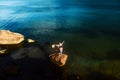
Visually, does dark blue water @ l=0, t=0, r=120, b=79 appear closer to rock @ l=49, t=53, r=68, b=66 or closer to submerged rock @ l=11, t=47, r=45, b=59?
rock @ l=49, t=53, r=68, b=66

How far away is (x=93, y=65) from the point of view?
1138 inches

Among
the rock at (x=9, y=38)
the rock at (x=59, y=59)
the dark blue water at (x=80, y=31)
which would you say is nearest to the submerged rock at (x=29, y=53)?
the rock at (x=59, y=59)

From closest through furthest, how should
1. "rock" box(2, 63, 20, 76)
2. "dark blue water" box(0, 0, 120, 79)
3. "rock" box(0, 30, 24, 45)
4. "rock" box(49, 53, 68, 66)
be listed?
"rock" box(2, 63, 20, 76)
"rock" box(49, 53, 68, 66)
"dark blue water" box(0, 0, 120, 79)
"rock" box(0, 30, 24, 45)

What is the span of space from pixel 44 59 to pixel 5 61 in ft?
24.5

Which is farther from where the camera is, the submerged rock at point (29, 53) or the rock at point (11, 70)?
the submerged rock at point (29, 53)

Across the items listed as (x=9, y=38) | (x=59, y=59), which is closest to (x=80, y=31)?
(x=59, y=59)

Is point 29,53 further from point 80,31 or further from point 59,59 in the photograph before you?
point 80,31

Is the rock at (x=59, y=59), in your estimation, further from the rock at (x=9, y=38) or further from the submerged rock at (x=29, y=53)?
the rock at (x=9, y=38)

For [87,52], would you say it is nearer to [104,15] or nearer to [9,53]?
[9,53]

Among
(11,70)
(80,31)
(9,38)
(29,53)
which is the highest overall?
(9,38)

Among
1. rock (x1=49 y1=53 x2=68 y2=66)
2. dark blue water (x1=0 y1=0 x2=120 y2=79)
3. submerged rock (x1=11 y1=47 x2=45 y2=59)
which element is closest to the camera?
rock (x1=49 y1=53 x2=68 y2=66)

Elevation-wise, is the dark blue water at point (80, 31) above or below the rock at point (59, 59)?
below

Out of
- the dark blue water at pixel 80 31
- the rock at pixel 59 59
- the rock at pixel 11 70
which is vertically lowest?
the dark blue water at pixel 80 31

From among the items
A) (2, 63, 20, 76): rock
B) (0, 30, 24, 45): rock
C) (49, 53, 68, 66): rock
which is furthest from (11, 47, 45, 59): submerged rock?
(2, 63, 20, 76): rock
